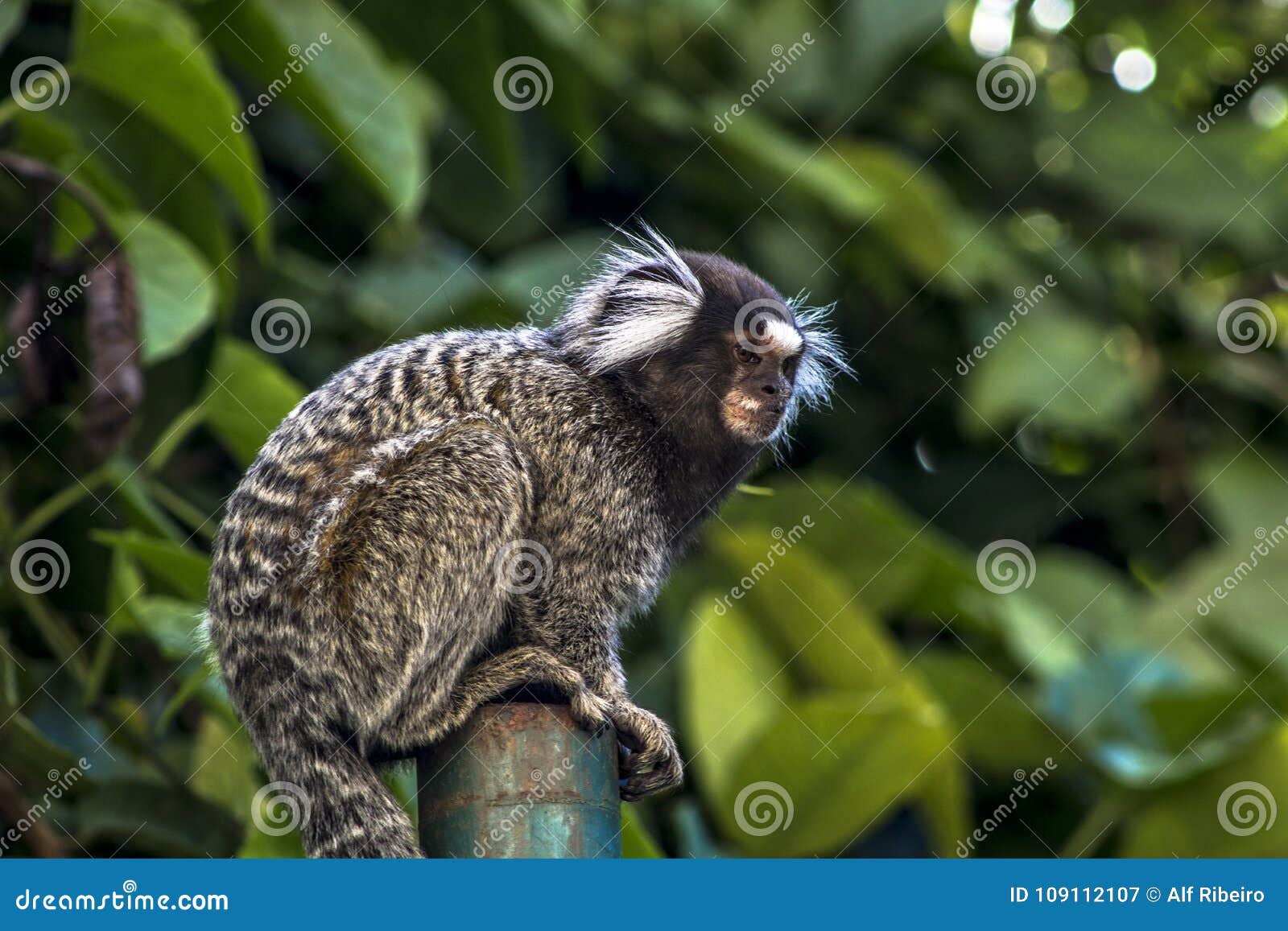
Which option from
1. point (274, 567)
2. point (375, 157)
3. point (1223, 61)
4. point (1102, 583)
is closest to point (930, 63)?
point (1223, 61)

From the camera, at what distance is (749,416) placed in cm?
272

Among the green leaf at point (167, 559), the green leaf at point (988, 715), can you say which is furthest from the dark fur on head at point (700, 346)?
the green leaf at point (988, 715)

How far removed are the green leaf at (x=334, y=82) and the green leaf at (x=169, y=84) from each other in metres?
0.26

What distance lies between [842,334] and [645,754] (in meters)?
4.14

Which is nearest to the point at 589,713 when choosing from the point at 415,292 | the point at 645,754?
the point at 645,754

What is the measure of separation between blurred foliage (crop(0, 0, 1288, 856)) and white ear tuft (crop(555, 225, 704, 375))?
997mm

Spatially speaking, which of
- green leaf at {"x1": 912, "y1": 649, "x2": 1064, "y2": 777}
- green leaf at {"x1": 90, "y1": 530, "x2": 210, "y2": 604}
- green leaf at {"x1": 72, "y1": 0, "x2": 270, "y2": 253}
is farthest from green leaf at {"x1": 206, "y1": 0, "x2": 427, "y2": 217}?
green leaf at {"x1": 912, "y1": 649, "x2": 1064, "y2": 777}

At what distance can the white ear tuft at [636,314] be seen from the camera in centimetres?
282

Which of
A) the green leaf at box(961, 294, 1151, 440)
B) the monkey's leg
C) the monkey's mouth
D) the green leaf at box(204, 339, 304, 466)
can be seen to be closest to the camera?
the monkey's leg

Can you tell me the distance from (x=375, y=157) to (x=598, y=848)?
232 centimetres

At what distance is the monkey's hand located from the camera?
2547mm

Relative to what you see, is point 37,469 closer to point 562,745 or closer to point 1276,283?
point 562,745

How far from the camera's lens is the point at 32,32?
4.75 metres

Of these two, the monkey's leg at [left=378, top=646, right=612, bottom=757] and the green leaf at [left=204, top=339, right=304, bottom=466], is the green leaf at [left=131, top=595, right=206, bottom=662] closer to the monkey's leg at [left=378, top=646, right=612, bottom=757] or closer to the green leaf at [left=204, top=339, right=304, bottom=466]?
the green leaf at [left=204, top=339, right=304, bottom=466]
